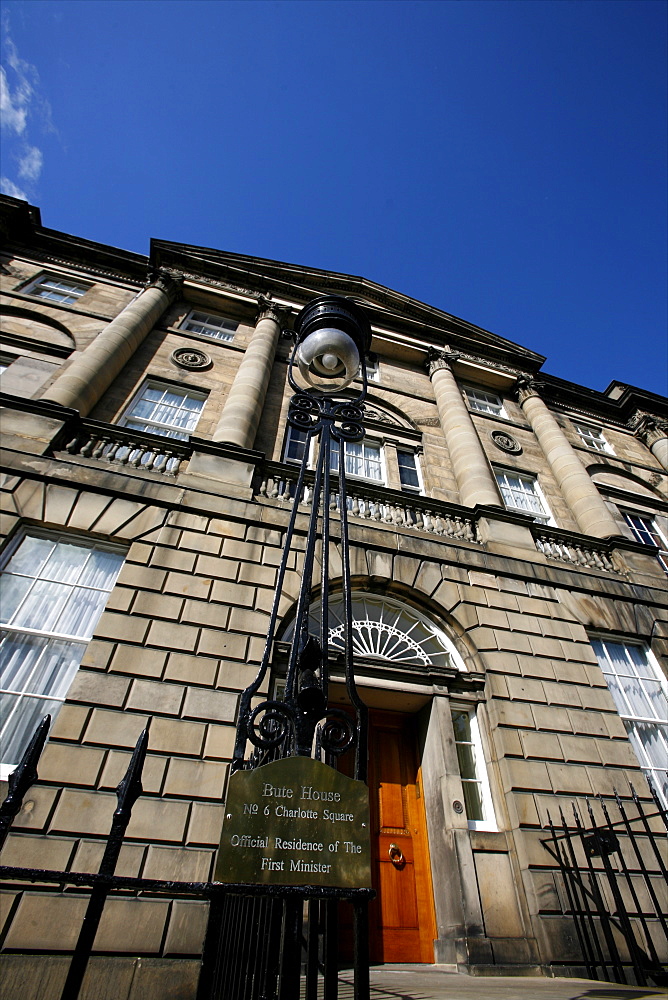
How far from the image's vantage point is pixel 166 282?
15.9 metres

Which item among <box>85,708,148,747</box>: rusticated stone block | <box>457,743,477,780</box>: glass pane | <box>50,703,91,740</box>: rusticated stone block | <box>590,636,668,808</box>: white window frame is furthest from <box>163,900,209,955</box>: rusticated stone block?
<box>590,636,668,808</box>: white window frame

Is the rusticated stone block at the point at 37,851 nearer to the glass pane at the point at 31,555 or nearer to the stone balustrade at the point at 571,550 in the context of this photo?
the glass pane at the point at 31,555

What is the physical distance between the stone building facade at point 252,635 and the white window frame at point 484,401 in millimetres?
3572

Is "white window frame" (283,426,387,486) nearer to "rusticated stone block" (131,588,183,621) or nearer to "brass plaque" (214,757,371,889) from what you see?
"rusticated stone block" (131,588,183,621)

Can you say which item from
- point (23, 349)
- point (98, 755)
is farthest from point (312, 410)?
point (23, 349)

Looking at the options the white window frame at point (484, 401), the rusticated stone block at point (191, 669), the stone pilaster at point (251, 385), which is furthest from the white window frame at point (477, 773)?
the white window frame at point (484, 401)

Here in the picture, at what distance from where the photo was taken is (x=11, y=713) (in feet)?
20.4

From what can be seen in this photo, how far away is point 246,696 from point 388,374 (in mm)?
15591

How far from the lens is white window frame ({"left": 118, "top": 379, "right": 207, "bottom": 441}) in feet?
38.1

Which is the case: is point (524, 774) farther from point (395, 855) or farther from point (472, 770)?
point (395, 855)

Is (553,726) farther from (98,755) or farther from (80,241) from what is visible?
(80,241)

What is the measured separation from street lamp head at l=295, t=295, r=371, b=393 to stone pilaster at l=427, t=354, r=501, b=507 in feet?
23.9

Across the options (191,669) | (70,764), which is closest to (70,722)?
(70,764)

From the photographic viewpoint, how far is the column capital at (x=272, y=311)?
1594 cm
